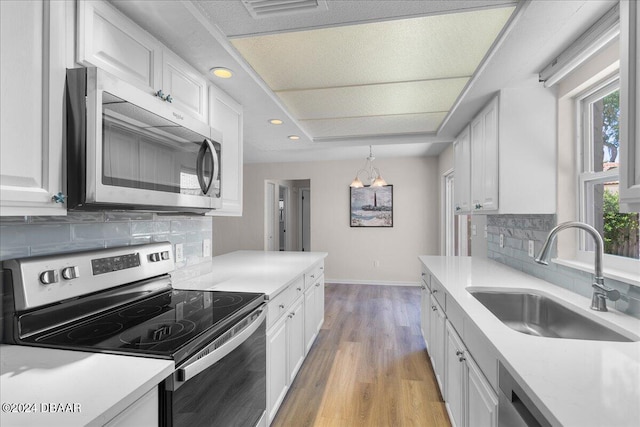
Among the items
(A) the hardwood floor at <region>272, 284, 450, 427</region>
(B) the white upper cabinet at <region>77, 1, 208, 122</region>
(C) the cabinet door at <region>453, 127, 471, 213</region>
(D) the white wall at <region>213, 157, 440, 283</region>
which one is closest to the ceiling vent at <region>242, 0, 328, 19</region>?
(B) the white upper cabinet at <region>77, 1, 208, 122</region>

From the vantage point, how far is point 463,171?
3105mm

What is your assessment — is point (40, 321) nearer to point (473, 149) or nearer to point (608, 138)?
point (608, 138)

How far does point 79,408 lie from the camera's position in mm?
694

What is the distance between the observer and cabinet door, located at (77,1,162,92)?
3.69 feet

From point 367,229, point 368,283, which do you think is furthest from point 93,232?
point 368,283

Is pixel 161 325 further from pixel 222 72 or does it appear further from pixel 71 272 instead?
pixel 222 72

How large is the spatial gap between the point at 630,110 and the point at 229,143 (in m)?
2.04

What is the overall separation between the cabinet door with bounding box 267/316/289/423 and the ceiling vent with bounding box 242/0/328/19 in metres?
1.62

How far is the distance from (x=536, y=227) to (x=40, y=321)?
2749mm

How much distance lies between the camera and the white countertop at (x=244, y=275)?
1.87 m

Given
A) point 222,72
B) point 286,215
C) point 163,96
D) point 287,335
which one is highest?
point 222,72

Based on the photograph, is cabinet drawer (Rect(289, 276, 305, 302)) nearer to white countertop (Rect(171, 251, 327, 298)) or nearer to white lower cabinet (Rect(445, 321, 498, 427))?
white countertop (Rect(171, 251, 327, 298))

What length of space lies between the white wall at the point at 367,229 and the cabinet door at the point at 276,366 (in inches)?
150

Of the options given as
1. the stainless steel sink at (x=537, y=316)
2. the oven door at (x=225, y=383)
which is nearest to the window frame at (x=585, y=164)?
the stainless steel sink at (x=537, y=316)
